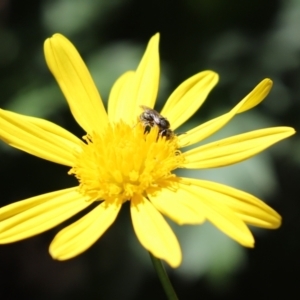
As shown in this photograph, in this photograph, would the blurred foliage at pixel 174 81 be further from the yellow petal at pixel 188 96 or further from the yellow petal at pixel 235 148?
the yellow petal at pixel 235 148

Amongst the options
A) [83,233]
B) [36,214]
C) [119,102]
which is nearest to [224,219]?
[83,233]

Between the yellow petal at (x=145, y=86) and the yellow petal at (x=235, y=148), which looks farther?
the yellow petal at (x=145, y=86)

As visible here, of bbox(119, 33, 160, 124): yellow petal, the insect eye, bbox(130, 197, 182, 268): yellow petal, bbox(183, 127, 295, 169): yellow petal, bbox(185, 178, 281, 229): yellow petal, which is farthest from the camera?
bbox(119, 33, 160, 124): yellow petal

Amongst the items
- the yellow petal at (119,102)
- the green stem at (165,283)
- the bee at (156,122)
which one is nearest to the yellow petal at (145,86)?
the yellow petal at (119,102)

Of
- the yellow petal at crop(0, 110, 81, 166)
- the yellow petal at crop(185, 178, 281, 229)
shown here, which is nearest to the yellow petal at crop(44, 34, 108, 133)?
the yellow petal at crop(0, 110, 81, 166)

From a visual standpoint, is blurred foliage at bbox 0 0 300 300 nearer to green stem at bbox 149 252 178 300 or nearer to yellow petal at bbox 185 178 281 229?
yellow petal at bbox 185 178 281 229

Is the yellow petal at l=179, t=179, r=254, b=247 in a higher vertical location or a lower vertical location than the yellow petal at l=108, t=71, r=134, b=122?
lower
